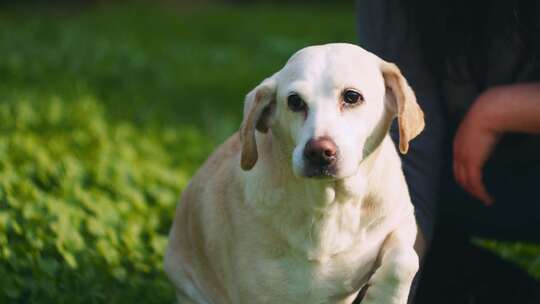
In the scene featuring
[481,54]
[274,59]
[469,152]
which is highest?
[481,54]

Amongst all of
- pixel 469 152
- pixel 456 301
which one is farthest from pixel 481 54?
pixel 456 301

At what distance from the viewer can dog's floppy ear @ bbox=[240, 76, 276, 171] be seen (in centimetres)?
335

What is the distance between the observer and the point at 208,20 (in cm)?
1239

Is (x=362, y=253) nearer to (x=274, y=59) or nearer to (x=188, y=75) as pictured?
(x=188, y=75)

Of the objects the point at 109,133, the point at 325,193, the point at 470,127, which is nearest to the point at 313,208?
the point at 325,193

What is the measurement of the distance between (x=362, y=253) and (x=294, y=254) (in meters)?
0.22

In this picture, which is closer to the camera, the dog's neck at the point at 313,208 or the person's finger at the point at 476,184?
the dog's neck at the point at 313,208

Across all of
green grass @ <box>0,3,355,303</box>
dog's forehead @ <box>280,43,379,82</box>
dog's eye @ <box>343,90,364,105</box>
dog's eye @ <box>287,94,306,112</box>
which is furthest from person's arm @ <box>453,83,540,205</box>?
green grass @ <box>0,3,355,303</box>

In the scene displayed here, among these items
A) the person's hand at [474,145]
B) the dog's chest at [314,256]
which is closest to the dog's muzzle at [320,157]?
the dog's chest at [314,256]

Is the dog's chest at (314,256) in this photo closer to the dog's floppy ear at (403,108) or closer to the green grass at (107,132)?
the dog's floppy ear at (403,108)

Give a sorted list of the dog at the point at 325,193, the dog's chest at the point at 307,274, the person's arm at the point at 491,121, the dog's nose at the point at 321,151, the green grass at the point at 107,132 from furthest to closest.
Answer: the green grass at the point at 107,132 < the person's arm at the point at 491,121 < the dog's chest at the point at 307,274 < the dog at the point at 325,193 < the dog's nose at the point at 321,151

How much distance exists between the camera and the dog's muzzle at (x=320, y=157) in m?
3.12

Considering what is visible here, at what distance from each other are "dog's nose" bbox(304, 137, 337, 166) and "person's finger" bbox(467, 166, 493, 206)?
39.0 inches

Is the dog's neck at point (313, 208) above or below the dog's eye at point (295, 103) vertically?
below
